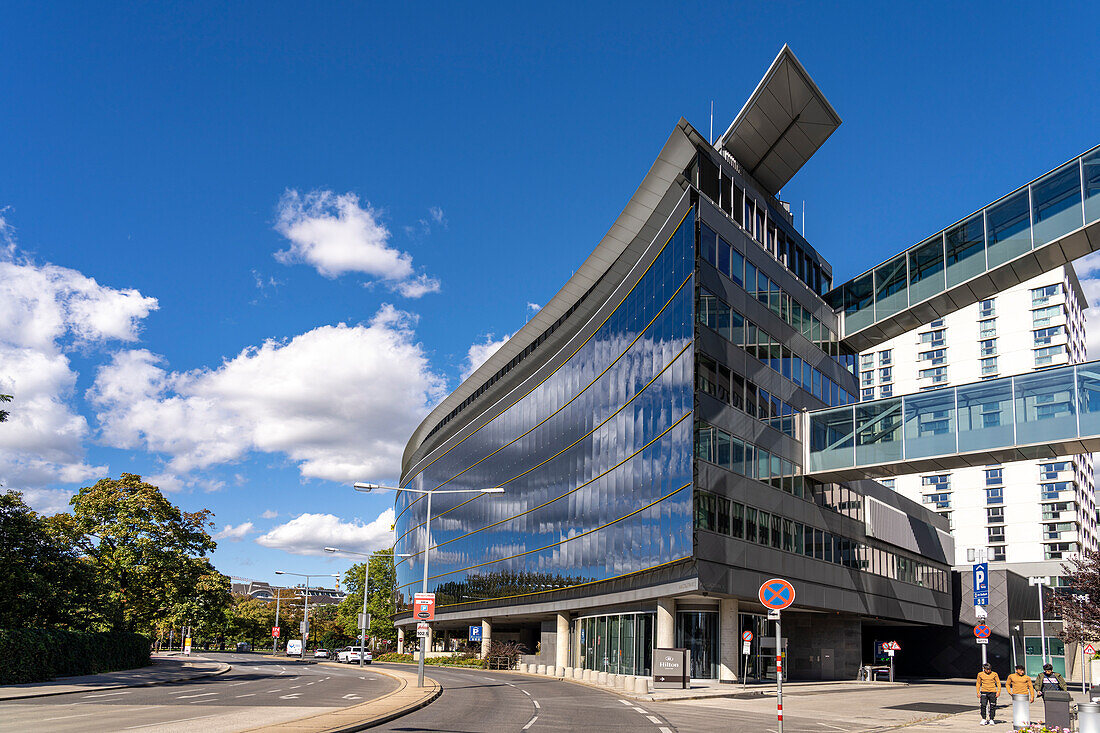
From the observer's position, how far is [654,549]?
42.0m

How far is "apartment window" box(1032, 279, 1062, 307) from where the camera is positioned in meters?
116

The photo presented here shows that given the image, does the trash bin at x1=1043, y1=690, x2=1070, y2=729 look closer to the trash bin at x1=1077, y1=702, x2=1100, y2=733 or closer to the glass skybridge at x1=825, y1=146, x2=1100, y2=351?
the trash bin at x1=1077, y1=702, x2=1100, y2=733

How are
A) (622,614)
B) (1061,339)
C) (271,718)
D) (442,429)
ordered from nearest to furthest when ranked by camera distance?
(271,718), (622,614), (442,429), (1061,339)

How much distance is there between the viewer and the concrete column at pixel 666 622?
41531 millimetres

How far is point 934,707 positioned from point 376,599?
98.1 meters

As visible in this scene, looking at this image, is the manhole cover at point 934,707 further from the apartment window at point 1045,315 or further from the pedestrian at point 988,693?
the apartment window at point 1045,315

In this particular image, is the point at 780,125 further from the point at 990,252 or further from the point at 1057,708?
the point at 1057,708

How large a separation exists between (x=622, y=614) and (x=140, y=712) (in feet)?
102

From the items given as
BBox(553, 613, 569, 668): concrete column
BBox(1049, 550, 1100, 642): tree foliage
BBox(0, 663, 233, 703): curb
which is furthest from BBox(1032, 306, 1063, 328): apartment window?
BBox(0, 663, 233, 703): curb

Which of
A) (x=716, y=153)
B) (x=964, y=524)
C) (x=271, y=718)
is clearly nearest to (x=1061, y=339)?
(x=964, y=524)

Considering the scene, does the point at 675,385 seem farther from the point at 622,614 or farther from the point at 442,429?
the point at 442,429

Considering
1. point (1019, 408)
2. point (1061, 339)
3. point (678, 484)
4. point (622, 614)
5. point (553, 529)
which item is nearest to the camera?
point (1019, 408)

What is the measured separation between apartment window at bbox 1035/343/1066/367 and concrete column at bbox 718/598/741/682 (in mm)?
91188

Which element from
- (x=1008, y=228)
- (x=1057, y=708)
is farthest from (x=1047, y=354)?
(x=1057, y=708)
